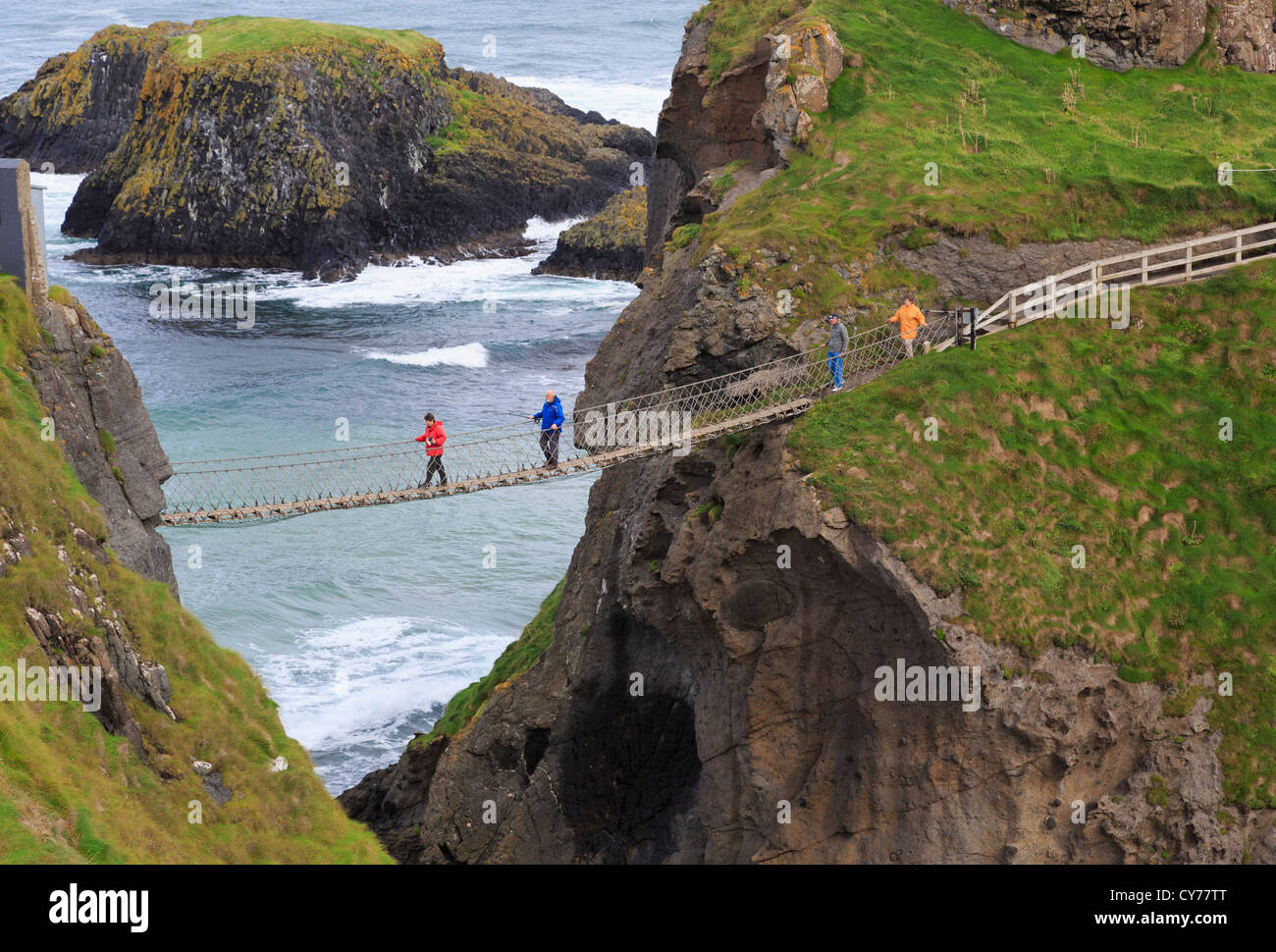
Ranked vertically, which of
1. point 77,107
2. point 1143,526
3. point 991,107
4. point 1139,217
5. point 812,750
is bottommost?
point 812,750

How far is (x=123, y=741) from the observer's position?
18.2m

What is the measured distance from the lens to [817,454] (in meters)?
24.0

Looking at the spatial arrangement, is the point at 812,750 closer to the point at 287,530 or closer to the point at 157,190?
the point at 287,530

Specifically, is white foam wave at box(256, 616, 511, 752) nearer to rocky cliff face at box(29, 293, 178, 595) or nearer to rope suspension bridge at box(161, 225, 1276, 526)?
rope suspension bridge at box(161, 225, 1276, 526)

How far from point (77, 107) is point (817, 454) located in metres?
69.2

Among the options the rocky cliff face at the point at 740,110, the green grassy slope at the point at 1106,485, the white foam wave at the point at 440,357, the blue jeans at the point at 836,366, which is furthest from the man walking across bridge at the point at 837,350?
the white foam wave at the point at 440,357

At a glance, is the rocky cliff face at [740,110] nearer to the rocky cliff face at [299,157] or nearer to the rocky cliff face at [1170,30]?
the rocky cliff face at [1170,30]

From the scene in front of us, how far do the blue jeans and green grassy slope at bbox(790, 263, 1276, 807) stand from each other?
1.62ft

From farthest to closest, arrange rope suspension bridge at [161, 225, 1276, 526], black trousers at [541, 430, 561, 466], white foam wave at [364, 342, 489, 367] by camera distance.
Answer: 1. white foam wave at [364, 342, 489, 367]
2. black trousers at [541, 430, 561, 466]
3. rope suspension bridge at [161, 225, 1276, 526]

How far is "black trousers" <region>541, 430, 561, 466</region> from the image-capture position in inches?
1016

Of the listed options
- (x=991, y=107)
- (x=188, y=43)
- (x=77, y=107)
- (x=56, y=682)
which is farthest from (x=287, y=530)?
(x=77, y=107)

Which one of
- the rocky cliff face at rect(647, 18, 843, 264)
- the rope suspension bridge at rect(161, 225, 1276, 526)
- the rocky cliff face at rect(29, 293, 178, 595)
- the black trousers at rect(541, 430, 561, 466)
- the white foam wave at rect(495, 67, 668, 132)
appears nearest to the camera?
the rocky cliff face at rect(29, 293, 178, 595)

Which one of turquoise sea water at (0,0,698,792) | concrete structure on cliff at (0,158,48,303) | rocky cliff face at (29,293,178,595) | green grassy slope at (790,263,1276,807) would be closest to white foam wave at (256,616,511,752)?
turquoise sea water at (0,0,698,792)

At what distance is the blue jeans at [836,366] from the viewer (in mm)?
25547
